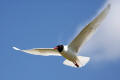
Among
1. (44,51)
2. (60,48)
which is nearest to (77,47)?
(60,48)

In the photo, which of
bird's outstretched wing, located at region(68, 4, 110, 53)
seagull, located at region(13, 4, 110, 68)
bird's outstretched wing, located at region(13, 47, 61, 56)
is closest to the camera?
bird's outstretched wing, located at region(68, 4, 110, 53)

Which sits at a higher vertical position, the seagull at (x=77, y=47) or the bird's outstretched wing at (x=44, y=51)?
the bird's outstretched wing at (x=44, y=51)

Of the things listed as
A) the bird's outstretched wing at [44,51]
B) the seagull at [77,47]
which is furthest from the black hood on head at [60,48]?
the bird's outstretched wing at [44,51]

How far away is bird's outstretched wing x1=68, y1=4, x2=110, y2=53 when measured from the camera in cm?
2061

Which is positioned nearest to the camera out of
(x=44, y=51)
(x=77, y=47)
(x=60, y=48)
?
(x=60, y=48)

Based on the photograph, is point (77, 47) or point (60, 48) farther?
point (77, 47)

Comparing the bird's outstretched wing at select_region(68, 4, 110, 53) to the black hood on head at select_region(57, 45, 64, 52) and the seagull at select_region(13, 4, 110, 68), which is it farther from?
the black hood on head at select_region(57, 45, 64, 52)

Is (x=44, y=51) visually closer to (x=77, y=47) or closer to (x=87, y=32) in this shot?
(x=77, y=47)

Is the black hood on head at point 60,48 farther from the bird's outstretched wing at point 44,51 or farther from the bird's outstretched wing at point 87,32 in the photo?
the bird's outstretched wing at point 44,51

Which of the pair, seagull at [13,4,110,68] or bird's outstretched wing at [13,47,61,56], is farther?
bird's outstretched wing at [13,47,61,56]

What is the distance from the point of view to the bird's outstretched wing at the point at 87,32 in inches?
811

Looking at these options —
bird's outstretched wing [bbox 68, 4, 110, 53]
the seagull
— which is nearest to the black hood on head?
the seagull

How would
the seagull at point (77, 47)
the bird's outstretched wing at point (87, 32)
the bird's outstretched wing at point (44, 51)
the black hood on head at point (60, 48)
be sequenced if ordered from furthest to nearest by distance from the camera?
the bird's outstretched wing at point (44, 51) < the black hood on head at point (60, 48) < the seagull at point (77, 47) < the bird's outstretched wing at point (87, 32)

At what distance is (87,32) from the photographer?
2116cm
